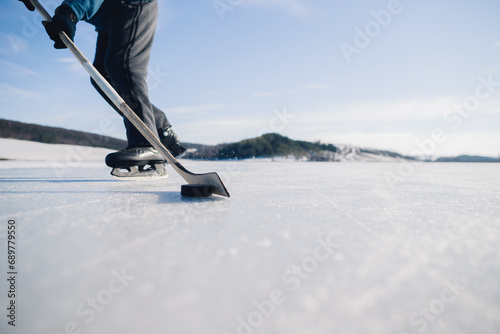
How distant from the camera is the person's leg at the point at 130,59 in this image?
1403 mm

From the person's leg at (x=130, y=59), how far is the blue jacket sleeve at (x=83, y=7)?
124 millimetres

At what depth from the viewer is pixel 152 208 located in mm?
726

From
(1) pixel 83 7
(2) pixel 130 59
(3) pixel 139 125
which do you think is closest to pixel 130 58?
(2) pixel 130 59

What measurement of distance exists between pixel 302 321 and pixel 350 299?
0.20 ft

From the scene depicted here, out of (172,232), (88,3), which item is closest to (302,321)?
(172,232)

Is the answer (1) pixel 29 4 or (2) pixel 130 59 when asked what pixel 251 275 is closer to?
(2) pixel 130 59

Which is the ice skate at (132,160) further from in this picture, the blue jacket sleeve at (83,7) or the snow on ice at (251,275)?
the snow on ice at (251,275)

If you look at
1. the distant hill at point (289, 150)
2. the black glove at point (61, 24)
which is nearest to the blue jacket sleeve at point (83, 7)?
the black glove at point (61, 24)

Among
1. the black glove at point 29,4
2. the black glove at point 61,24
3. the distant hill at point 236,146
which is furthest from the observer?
the distant hill at point 236,146

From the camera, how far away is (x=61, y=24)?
115cm

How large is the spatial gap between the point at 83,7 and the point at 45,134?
10.8 metres

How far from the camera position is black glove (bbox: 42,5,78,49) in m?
1.14

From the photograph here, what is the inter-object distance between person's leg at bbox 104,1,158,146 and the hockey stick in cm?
25

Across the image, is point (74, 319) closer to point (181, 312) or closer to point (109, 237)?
point (181, 312)
